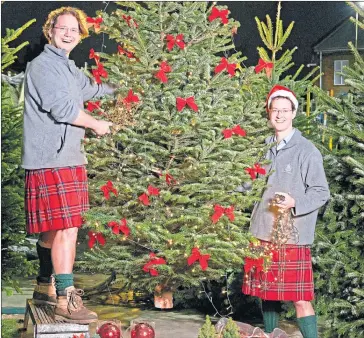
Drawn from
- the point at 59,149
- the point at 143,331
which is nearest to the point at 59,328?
the point at 143,331

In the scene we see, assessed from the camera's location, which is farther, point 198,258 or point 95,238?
point 95,238

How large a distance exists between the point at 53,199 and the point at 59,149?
0.30 meters

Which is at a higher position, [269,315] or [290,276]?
[290,276]

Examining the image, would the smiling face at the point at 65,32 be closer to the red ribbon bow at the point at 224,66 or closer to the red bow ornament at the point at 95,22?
the red bow ornament at the point at 95,22

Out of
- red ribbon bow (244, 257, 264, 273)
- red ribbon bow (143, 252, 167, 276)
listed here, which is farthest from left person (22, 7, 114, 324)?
red ribbon bow (244, 257, 264, 273)

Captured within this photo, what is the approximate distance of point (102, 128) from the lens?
557 centimetres

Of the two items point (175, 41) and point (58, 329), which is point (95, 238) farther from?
point (175, 41)

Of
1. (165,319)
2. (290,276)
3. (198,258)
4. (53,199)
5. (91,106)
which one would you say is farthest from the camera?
(165,319)

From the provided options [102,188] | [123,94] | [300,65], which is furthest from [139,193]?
[300,65]

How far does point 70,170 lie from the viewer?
18.1 feet

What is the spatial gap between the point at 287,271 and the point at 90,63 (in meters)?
1.99

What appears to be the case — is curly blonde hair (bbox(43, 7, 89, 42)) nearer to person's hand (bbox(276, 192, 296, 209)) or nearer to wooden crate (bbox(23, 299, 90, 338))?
person's hand (bbox(276, 192, 296, 209))

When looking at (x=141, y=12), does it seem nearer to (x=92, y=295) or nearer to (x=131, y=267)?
(x=131, y=267)

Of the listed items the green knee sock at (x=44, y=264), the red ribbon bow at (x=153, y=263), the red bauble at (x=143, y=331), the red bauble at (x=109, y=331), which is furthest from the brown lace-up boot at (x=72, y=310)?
the green knee sock at (x=44, y=264)
